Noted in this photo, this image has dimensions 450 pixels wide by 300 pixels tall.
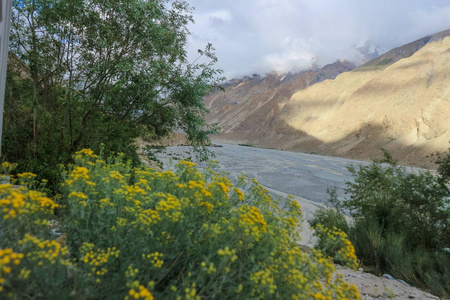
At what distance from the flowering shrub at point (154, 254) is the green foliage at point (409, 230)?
4.79 meters

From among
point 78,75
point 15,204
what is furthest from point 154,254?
point 78,75

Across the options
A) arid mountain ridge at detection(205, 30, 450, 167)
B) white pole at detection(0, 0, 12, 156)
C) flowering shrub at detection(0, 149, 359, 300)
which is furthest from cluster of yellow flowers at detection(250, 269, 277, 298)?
arid mountain ridge at detection(205, 30, 450, 167)

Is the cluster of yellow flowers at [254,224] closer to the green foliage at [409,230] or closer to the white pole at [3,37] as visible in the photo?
the white pole at [3,37]

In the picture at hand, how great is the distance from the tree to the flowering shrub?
4.37 meters

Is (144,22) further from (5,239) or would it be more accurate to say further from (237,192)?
(5,239)

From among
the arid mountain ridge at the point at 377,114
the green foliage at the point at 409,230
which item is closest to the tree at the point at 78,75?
the green foliage at the point at 409,230

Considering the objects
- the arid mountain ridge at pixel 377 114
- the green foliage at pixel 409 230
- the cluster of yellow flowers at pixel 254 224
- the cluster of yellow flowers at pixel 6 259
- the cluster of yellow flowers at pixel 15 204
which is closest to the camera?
the cluster of yellow flowers at pixel 6 259

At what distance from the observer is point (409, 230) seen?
309 inches

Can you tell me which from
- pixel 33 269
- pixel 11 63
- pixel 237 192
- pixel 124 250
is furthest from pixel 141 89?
pixel 33 269

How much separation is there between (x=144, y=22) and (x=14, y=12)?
2.69 metres

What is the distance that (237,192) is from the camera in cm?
291

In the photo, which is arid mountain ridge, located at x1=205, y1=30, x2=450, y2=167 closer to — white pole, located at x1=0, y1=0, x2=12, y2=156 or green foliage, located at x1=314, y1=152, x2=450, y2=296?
green foliage, located at x1=314, y1=152, x2=450, y2=296

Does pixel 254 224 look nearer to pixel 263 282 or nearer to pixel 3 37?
pixel 263 282

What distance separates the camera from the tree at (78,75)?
19.5ft
